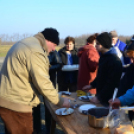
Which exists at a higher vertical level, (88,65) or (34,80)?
(34,80)

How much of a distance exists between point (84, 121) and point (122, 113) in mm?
355

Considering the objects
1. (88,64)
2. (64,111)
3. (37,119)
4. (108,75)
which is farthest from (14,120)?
(88,64)

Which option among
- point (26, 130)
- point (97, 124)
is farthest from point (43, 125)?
point (97, 124)

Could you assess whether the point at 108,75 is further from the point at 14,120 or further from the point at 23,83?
the point at 14,120

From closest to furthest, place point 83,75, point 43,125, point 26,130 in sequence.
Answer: point 26,130, point 83,75, point 43,125

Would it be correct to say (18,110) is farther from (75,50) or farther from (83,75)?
(75,50)

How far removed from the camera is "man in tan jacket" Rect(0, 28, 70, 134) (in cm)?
149

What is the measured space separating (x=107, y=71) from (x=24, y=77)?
97 cm

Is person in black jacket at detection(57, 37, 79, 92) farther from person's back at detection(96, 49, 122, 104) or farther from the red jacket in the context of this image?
person's back at detection(96, 49, 122, 104)

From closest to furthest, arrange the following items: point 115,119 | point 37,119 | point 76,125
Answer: point 115,119 → point 76,125 → point 37,119

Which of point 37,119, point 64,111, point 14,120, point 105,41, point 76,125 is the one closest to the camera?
point 76,125

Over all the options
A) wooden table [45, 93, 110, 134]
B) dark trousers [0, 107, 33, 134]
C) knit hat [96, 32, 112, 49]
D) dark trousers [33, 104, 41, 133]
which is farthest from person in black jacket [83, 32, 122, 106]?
dark trousers [33, 104, 41, 133]

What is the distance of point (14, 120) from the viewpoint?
5.32 feet

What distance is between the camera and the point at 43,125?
324cm
